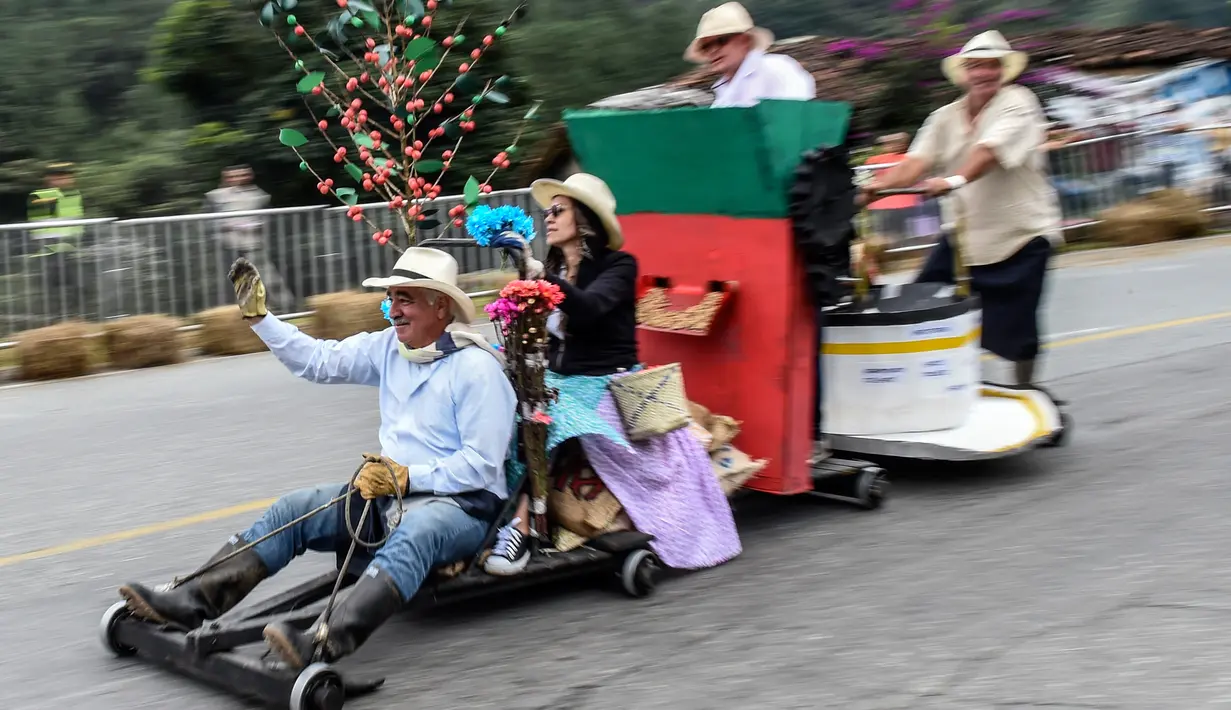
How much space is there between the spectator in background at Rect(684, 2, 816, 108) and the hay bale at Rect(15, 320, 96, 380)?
7.04 meters

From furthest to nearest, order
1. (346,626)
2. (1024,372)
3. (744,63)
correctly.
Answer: (1024,372) → (744,63) → (346,626)

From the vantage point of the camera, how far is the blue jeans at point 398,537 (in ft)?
14.4

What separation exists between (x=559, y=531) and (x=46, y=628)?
193 cm

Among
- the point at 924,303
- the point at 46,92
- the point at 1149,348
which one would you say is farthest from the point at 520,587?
the point at 46,92

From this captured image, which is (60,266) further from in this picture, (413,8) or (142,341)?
(413,8)

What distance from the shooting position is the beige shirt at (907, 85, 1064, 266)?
680 centimetres

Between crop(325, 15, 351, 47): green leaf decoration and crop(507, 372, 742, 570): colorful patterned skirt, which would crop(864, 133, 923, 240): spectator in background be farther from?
crop(325, 15, 351, 47): green leaf decoration

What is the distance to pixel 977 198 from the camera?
7.12m

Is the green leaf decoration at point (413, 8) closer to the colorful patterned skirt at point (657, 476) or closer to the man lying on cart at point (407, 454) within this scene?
the man lying on cart at point (407, 454)

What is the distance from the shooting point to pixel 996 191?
23.1 ft

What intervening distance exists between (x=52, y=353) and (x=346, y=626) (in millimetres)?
8196

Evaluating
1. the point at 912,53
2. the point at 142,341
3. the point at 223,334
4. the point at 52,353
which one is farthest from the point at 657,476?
the point at 912,53

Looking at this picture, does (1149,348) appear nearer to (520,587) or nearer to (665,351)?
(665,351)

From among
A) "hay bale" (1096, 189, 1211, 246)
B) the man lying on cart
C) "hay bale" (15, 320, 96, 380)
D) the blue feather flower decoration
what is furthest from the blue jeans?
"hay bale" (1096, 189, 1211, 246)
